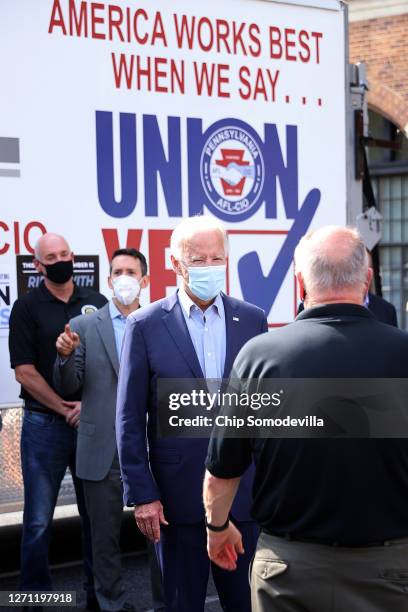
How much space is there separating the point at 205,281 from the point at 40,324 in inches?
66.6

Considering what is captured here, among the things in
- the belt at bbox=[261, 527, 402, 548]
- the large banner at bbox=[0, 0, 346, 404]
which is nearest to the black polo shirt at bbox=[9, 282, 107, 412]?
the large banner at bbox=[0, 0, 346, 404]

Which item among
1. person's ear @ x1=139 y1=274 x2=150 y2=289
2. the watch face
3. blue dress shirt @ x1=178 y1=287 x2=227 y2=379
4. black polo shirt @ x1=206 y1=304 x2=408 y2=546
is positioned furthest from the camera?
the watch face

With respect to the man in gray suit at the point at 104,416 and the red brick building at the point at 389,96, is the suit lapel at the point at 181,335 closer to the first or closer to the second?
the man in gray suit at the point at 104,416

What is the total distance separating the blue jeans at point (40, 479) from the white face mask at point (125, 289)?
75cm

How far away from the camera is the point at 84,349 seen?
5070 millimetres

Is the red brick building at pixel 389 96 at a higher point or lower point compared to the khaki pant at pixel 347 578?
higher

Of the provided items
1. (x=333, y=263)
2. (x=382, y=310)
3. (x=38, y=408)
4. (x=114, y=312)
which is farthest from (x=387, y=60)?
(x=333, y=263)

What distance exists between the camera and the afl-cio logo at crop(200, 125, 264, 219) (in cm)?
587

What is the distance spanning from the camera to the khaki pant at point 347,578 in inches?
100

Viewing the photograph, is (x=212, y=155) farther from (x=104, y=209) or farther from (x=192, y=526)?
(x=192, y=526)

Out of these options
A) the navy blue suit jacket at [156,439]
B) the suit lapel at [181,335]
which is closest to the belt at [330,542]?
the navy blue suit jacket at [156,439]

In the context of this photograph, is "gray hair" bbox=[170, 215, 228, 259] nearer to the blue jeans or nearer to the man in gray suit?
the man in gray suit

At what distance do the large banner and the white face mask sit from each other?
0.51 metres

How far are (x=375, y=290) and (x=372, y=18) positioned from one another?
1118 cm
